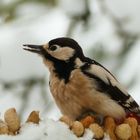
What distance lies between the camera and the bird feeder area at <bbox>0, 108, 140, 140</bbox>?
2.06 metres

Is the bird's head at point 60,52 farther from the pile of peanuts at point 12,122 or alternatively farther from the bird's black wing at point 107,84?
the pile of peanuts at point 12,122

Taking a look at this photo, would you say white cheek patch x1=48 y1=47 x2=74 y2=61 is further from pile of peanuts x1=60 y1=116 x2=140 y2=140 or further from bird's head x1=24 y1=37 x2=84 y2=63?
pile of peanuts x1=60 y1=116 x2=140 y2=140

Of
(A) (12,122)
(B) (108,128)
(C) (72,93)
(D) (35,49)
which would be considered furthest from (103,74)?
(A) (12,122)

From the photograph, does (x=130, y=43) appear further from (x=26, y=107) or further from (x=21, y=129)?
(x=21, y=129)

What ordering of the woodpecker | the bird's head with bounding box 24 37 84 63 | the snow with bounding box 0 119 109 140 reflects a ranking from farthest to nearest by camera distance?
the bird's head with bounding box 24 37 84 63 → the woodpecker → the snow with bounding box 0 119 109 140

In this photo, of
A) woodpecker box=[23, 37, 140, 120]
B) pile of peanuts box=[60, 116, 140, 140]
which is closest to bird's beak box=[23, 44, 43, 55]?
woodpecker box=[23, 37, 140, 120]

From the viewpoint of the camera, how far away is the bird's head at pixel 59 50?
3.11 m

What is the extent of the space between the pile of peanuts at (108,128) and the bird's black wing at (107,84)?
Answer: 2.29 feet

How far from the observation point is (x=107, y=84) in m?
3.10

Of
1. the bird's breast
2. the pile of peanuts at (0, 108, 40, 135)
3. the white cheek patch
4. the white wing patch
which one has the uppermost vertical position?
the pile of peanuts at (0, 108, 40, 135)

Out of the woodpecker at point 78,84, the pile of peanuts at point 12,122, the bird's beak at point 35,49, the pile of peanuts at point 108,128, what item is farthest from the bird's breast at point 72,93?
the pile of peanuts at point 12,122

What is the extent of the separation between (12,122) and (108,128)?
32cm

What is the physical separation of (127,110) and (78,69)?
27 centimetres

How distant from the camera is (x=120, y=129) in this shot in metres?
2.24
